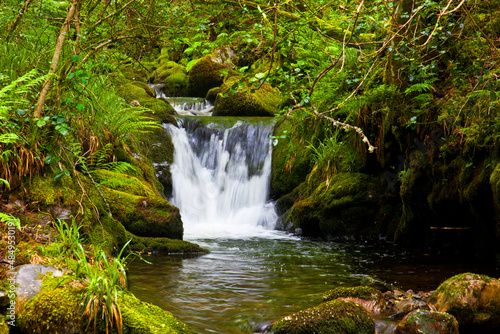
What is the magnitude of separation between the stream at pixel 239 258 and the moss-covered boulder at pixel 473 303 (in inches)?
25.5

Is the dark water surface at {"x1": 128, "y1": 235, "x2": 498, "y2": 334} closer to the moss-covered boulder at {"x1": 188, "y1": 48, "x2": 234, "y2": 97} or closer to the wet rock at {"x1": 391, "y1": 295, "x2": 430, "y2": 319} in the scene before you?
the wet rock at {"x1": 391, "y1": 295, "x2": 430, "y2": 319}

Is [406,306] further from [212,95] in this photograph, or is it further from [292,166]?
[212,95]

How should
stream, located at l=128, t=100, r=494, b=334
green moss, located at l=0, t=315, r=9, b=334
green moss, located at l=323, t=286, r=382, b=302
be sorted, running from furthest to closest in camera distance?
1. stream, located at l=128, t=100, r=494, b=334
2. green moss, located at l=323, t=286, r=382, b=302
3. green moss, located at l=0, t=315, r=9, b=334

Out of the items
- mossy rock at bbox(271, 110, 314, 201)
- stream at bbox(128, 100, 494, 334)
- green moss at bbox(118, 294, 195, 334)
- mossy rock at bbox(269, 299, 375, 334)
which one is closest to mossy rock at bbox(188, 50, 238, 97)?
stream at bbox(128, 100, 494, 334)

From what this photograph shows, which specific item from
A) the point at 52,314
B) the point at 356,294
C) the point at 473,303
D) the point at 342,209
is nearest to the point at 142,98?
the point at 342,209

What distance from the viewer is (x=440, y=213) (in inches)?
254

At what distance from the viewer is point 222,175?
1162 cm

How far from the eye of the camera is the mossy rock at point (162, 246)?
6198 mm

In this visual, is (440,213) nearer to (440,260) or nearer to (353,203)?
(440,260)

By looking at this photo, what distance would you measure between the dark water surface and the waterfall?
266 centimetres

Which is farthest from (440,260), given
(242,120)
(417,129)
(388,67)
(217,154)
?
(242,120)

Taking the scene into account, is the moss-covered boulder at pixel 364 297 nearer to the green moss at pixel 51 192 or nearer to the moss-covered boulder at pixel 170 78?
the green moss at pixel 51 192

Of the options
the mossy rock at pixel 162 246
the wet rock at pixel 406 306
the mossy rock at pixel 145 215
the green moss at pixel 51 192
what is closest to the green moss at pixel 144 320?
the green moss at pixel 51 192

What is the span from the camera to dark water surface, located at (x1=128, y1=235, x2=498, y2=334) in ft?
13.0
